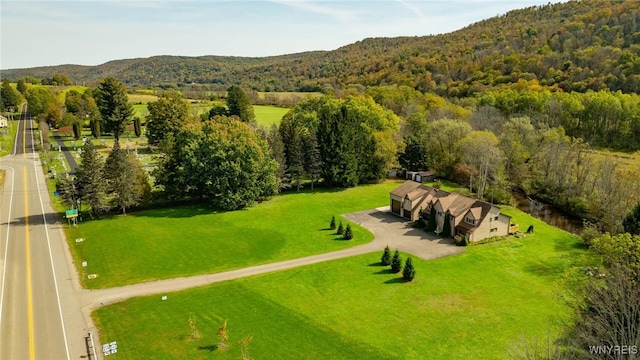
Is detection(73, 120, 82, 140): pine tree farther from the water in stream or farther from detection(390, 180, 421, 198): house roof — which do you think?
the water in stream

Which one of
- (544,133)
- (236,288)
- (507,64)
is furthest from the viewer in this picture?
(507,64)

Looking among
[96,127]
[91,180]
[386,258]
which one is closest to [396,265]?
[386,258]

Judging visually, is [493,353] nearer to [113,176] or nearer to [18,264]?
[18,264]

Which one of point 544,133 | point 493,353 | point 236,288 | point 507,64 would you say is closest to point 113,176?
point 236,288

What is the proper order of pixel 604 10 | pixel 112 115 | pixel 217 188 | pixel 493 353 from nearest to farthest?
pixel 493 353 < pixel 217 188 < pixel 112 115 < pixel 604 10

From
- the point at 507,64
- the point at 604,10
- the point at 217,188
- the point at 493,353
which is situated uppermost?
the point at 604,10

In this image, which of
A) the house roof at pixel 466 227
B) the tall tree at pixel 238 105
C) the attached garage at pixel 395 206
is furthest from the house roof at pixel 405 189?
the tall tree at pixel 238 105

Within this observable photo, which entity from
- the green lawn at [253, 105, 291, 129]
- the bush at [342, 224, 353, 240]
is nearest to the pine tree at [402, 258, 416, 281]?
the bush at [342, 224, 353, 240]
